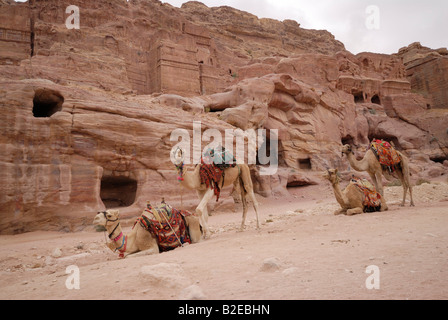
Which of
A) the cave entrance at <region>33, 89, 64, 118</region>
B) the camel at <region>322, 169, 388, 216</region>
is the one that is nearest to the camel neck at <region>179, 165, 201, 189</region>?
the camel at <region>322, 169, 388, 216</region>

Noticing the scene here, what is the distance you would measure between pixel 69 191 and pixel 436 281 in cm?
998

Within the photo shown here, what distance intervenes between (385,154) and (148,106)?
9.84 m

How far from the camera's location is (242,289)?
96.7 inches

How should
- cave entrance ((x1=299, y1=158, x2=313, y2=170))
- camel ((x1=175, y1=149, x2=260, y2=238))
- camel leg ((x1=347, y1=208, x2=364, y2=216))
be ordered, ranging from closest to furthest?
camel ((x1=175, y1=149, x2=260, y2=238)) → camel leg ((x1=347, y1=208, x2=364, y2=216)) → cave entrance ((x1=299, y1=158, x2=313, y2=170))

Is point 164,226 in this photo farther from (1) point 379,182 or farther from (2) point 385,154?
(2) point 385,154

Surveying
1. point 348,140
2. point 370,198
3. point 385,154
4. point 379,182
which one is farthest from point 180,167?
point 348,140

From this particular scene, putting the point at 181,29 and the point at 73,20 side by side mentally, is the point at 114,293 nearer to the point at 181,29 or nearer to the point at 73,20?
the point at 73,20

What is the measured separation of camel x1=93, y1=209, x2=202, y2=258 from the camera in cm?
501


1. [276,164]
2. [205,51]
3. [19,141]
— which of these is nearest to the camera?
[19,141]

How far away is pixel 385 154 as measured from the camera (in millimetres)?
8992

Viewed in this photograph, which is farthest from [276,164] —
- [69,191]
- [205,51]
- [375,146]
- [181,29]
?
[181,29]

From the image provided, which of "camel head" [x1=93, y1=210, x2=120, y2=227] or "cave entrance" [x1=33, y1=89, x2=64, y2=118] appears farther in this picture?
"cave entrance" [x1=33, y1=89, x2=64, y2=118]

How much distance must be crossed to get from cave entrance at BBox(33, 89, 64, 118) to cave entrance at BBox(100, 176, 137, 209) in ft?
11.6

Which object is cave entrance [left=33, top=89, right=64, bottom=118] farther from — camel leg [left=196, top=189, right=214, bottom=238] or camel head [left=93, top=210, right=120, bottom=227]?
camel leg [left=196, top=189, right=214, bottom=238]
